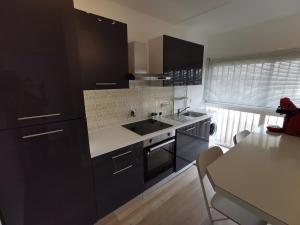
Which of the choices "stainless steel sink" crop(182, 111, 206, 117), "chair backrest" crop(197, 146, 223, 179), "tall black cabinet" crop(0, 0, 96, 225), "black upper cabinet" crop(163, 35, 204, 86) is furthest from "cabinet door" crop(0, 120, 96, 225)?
"stainless steel sink" crop(182, 111, 206, 117)

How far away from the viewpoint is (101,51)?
4.56ft

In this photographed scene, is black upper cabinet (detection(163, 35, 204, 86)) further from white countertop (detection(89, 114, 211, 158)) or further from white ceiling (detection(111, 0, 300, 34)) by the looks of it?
white countertop (detection(89, 114, 211, 158))

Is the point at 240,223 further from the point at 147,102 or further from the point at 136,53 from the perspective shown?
the point at 136,53

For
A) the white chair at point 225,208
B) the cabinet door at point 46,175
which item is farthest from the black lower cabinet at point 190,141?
the cabinet door at point 46,175

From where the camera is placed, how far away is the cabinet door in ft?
3.02

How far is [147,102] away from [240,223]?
1.74 meters

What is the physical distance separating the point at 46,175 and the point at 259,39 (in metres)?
3.35

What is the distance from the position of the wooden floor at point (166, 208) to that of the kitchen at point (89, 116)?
0.02 meters

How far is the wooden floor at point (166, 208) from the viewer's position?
1553 mm

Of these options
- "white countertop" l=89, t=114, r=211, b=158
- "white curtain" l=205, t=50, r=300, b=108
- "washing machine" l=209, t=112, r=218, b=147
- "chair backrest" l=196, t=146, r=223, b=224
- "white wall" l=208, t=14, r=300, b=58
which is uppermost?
"white wall" l=208, t=14, r=300, b=58

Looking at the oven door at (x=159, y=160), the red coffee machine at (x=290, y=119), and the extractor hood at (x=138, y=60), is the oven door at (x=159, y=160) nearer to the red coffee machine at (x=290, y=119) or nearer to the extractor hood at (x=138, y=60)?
the extractor hood at (x=138, y=60)

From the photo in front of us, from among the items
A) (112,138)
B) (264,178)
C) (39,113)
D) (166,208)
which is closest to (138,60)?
(112,138)

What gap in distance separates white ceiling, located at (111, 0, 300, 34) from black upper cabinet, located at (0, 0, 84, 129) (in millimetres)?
1101

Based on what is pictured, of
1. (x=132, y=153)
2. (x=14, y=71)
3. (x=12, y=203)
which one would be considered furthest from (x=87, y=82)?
(x=12, y=203)
